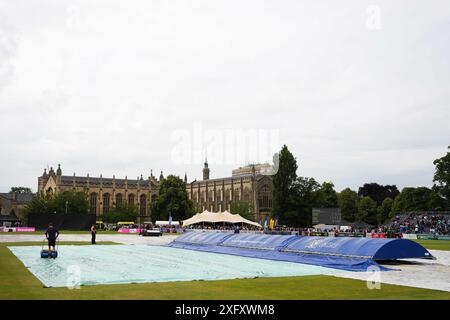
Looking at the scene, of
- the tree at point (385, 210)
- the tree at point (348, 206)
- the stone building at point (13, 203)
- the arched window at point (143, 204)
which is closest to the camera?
the tree at point (385, 210)

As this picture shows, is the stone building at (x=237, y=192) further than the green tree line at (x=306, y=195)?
Yes

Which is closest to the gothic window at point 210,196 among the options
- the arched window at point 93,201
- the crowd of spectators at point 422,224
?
the arched window at point 93,201

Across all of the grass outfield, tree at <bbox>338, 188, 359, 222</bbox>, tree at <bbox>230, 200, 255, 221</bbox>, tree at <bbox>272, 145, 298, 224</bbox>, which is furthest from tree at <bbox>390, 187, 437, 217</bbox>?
the grass outfield

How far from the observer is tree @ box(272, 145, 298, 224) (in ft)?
284

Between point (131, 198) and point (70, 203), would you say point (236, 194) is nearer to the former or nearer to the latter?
point (131, 198)

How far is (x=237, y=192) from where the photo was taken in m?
130

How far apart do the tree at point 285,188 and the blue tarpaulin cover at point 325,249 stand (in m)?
55.4

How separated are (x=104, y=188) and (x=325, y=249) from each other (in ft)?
418

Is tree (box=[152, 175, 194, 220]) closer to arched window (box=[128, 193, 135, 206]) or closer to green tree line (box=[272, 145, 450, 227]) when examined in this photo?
green tree line (box=[272, 145, 450, 227])

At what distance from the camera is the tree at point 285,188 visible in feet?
284

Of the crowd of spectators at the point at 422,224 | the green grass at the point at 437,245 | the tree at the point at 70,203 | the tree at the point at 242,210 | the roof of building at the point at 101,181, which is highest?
the roof of building at the point at 101,181

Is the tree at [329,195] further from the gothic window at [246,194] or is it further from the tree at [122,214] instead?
the tree at [122,214]
